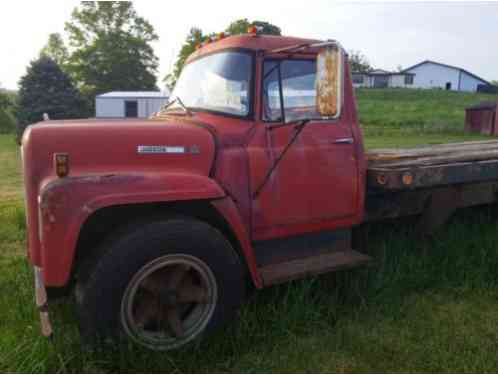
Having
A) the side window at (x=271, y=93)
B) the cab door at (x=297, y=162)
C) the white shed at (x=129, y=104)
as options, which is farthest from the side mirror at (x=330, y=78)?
the white shed at (x=129, y=104)

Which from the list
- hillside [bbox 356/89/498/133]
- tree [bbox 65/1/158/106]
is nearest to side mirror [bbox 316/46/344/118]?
hillside [bbox 356/89/498/133]

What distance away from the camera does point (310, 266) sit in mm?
3459

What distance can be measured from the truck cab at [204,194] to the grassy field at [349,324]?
0.20 metres

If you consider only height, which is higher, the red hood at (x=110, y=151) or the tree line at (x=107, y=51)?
the tree line at (x=107, y=51)

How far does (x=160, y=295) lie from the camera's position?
291 centimetres

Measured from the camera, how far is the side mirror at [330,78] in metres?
2.81

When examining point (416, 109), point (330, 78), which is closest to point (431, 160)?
point (330, 78)

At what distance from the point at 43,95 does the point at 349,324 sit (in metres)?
24.7

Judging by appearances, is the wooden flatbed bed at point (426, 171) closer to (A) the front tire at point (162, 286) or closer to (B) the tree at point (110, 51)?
(A) the front tire at point (162, 286)

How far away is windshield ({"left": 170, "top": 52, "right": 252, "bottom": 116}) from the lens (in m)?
3.34

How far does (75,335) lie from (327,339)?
5.60ft

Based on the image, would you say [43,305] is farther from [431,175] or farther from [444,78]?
[444,78]

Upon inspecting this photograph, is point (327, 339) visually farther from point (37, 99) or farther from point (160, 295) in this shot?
point (37, 99)

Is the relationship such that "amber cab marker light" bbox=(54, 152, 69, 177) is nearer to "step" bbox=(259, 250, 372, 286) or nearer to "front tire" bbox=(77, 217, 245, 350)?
"front tire" bbox=(77, 217, 245, 350)
